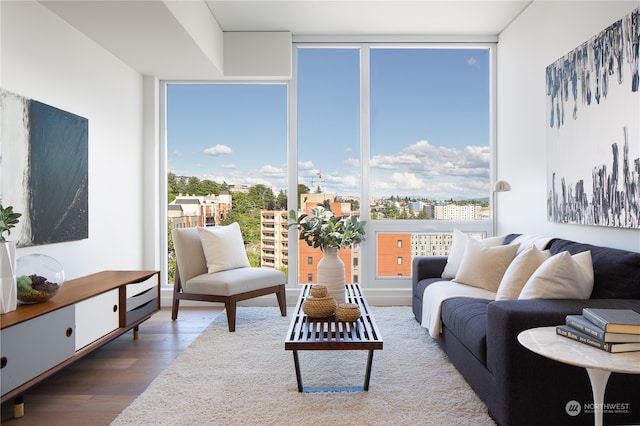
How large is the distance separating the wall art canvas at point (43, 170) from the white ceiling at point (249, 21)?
0.76m

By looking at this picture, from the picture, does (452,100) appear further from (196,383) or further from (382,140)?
(196,383)

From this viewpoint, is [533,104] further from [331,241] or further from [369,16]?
[331,241]

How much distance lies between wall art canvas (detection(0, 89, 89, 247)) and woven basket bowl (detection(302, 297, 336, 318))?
1.88m

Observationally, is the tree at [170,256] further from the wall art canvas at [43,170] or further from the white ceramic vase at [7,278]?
the white ceramic vase at [7,278]

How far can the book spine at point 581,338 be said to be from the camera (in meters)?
1.62

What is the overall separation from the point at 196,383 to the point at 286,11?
339 centimetres

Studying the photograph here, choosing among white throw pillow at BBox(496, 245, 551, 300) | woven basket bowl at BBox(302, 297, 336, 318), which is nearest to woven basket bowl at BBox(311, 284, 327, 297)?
woven basket bowl at BBox(302, 297, 336, 318)

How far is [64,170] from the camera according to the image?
3.40 m

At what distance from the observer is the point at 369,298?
5016 millimetres

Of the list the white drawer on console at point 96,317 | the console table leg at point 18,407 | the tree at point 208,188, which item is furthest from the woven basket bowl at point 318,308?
the tree at point 208,188

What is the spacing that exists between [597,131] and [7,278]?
144 inches

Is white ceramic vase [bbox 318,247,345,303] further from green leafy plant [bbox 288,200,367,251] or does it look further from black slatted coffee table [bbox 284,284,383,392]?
black slatted coffee table [bbox 284,284,383,392]

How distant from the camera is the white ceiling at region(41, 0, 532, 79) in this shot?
131 inches

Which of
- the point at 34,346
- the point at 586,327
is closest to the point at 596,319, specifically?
the point at 586,327
